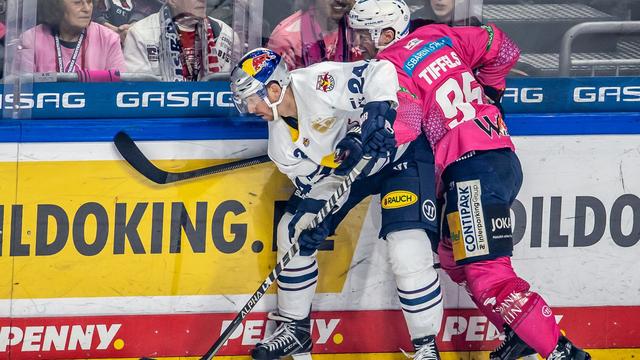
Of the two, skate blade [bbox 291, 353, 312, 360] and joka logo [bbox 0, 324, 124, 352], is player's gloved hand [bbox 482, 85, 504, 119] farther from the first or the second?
joka logo [bbox 0, 324, 124, 352]

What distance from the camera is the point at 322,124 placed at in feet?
15.1

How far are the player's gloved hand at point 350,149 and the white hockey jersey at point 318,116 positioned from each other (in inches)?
2.7

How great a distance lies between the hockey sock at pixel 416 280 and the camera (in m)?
4.61

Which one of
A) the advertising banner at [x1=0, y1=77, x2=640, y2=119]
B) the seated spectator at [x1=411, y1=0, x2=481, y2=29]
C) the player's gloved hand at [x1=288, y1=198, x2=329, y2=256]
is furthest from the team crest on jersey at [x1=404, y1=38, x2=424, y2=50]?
the player's gloved hand at [x1=288, y1=198, x2=329, y2=256]

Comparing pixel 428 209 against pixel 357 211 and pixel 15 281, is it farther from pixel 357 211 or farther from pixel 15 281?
pixel 15 281

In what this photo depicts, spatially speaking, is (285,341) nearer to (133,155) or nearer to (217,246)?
(217,246)

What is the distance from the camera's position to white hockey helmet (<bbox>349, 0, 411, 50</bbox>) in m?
4.69

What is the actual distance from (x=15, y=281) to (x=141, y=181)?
0.58 m

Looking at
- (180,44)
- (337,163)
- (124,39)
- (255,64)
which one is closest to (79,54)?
(124,39)

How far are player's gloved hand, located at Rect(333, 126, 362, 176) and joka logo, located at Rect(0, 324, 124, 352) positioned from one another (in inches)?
41.7

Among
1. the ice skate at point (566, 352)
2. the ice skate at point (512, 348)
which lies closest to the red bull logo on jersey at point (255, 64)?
the ice skate at point (512, 348)

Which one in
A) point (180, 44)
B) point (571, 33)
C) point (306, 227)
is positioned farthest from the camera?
point (571, 33)

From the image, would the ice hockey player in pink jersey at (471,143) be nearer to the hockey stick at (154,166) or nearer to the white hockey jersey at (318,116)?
the white hockey jersey at (318,116)

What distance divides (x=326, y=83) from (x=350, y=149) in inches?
10.8
